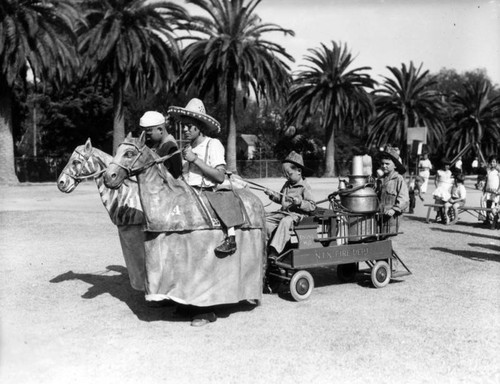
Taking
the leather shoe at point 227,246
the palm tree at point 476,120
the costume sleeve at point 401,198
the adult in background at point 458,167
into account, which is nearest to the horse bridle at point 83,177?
the leather shoe at point 227,246

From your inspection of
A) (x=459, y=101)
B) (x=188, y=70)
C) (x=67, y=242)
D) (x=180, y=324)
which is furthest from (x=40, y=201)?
(x=459, y=101)

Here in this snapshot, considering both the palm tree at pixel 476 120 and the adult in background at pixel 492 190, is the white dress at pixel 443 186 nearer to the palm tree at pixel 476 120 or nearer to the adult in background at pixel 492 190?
the adult in background at pixel 492 190

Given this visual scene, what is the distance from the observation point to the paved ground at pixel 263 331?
4074 mm

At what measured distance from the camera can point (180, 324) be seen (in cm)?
533

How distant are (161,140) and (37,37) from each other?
2085cm

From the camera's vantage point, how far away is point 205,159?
17.5 feet

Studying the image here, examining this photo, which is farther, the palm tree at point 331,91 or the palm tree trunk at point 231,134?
the palm tree at point 331,91

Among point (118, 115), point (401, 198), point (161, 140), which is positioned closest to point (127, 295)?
point (161, 140)

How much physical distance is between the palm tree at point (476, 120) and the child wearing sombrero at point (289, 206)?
3761 centimetres

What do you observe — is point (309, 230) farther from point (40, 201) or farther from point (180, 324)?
point (40, 201)

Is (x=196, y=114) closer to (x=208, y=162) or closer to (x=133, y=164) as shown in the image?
(x=208, y=162)

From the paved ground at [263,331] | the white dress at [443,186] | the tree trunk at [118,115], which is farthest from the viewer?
the tree trunk at [118,115]

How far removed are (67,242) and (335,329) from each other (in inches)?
254

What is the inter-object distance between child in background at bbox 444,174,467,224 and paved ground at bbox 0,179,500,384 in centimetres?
546
